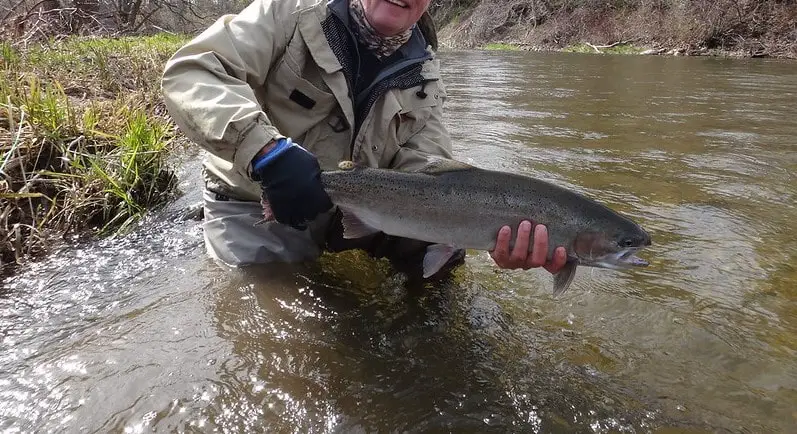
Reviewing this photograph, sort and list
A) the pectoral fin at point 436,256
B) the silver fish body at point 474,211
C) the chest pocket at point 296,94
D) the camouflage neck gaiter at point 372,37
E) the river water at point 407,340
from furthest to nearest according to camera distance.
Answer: the camouflage neck gaiter at point 372,37, the chest pocket at point 296,94, the pectoral fin at point 436,256, the silver fish body at point 474,211, the river water at point 407,340

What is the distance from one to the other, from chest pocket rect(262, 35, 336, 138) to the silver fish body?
1.75 ft

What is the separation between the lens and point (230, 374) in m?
2.44

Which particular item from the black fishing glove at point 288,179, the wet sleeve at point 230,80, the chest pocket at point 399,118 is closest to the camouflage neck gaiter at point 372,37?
the chest pocket at point 399,118

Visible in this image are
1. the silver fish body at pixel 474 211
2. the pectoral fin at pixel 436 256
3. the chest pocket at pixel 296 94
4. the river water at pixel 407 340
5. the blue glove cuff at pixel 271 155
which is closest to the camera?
the river water at pixel 407 340

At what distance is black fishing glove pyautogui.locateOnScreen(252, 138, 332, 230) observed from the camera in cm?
241

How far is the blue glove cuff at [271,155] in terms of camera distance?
2400 mm

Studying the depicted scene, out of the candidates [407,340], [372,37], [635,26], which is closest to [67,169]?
[372,37]

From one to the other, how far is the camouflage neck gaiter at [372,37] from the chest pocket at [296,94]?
325 millimetres

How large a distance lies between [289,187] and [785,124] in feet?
26.5

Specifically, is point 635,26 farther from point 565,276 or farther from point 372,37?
point 565,276

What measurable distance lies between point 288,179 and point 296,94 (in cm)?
79

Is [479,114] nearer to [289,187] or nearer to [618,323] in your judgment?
[618,323]

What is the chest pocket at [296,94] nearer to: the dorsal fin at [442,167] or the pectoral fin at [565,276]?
the dorsal fin at [442,167]

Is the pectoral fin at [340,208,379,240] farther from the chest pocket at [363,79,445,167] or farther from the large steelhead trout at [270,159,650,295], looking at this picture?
the chest pocket at [363,79,445,167]
